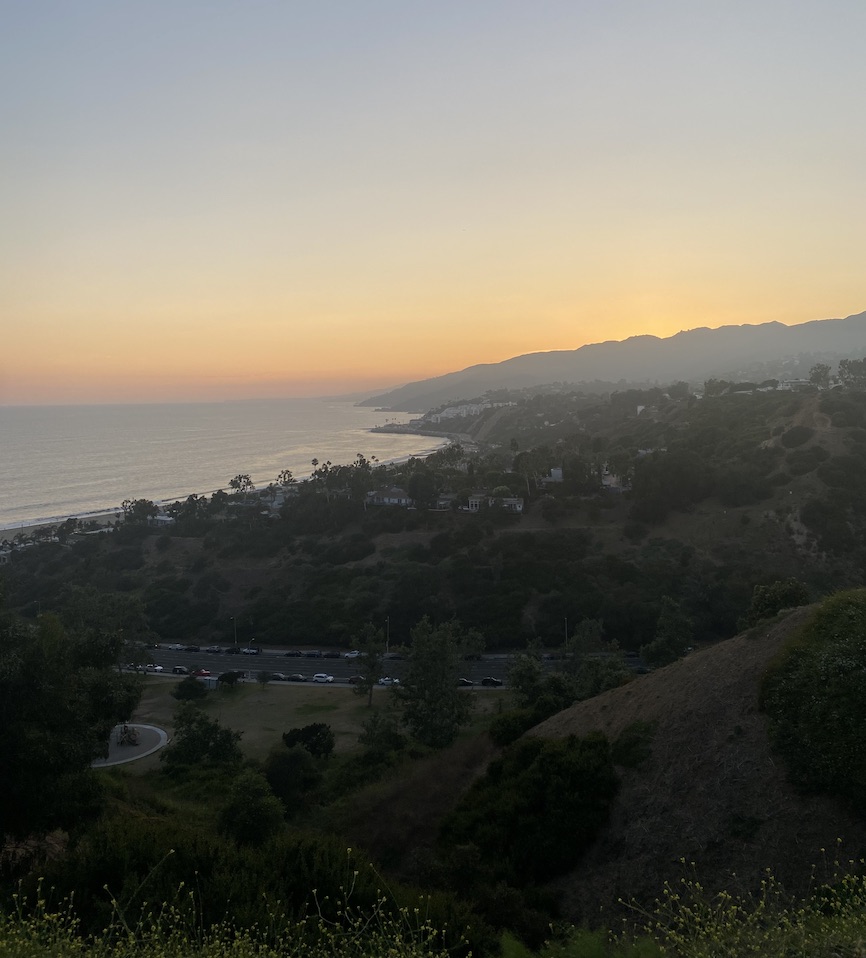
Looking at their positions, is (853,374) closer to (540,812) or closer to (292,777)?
(292,777)

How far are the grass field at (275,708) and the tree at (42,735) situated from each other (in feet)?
37.2

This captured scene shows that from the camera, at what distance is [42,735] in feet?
33.4

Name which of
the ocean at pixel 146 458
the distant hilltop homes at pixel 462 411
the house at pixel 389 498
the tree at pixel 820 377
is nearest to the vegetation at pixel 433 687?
the house at pixel 389 498

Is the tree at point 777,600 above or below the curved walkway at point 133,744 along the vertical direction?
above

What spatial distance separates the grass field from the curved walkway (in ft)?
1.73

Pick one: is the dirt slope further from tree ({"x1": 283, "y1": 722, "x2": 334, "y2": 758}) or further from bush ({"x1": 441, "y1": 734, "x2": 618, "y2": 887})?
tree ({"x1": 283, "y1": 722, "x2": 334, "y2": 758})

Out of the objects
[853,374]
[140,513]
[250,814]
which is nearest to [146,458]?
[140,513]

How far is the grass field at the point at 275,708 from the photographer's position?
2358 centimetres

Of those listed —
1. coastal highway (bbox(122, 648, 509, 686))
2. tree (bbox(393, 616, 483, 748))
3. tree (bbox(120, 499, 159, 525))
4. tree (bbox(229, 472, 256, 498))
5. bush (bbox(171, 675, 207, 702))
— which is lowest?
coastal highway (bbox(122, 648, 509, 686))

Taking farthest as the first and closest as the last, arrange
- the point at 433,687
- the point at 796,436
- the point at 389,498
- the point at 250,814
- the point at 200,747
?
the point at 389,498 → the point at 796,436 → the point at 433,687 → the point at 200,747 → the point at 250,814

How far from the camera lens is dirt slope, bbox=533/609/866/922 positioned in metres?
9.36

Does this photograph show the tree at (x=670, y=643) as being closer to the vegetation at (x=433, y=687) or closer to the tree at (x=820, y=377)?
the vegetation at (x=433, y=687)

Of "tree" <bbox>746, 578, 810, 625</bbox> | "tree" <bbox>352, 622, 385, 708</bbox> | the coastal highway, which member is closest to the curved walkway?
the coastal highway

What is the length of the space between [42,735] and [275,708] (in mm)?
17575
